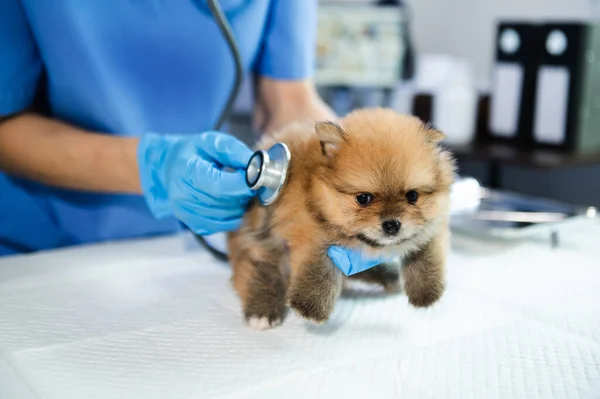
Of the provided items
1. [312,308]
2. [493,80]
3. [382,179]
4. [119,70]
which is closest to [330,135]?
[382,179]

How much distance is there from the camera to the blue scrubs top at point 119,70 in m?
1.09

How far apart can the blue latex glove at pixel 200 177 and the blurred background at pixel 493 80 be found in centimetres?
111

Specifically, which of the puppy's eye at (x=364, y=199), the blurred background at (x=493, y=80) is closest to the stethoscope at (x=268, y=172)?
the puppy's eye at (x=364, y=199)

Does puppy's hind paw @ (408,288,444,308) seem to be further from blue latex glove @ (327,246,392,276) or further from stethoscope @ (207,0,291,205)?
stethoscope @ (207,0,291,205)

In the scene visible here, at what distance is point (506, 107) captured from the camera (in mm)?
2105

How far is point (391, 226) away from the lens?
2.54ft

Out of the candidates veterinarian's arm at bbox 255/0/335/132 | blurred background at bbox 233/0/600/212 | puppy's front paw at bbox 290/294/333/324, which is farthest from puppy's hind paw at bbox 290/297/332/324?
blurred background at bbox 233/0/600/212

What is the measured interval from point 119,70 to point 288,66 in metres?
0.34

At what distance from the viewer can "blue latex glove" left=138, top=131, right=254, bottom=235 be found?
36.0 inches

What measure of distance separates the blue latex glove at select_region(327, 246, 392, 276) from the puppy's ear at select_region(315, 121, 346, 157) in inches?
4.6

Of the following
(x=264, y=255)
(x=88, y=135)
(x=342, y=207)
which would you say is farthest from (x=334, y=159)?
(x=88, y=135)

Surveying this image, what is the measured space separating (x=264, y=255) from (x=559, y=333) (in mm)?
386

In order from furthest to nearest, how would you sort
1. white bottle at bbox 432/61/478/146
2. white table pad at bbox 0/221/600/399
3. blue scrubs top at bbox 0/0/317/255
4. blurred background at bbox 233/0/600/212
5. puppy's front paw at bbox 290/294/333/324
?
white bottle at bbox 432/61/478/146
blurred background at bbox 233/0/600/212
blue scrubs top at bbox 0/0/317/255
puppy's front paw at bbox 290/294/333/324
white table pad at bbox 0/221/600/399

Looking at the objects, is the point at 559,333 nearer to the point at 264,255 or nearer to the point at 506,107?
the point at 264,255
